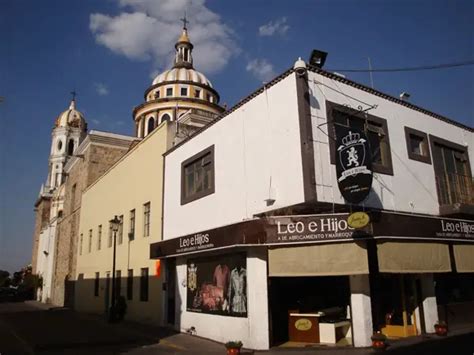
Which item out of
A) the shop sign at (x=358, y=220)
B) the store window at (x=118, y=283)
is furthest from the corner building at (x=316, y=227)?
the store window at (x=118, y=283)

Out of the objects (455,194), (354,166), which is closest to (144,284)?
(354,166)

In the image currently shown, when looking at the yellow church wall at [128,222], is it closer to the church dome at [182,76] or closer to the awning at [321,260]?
the awning at [321,260]

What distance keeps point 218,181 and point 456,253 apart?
25.5 ft

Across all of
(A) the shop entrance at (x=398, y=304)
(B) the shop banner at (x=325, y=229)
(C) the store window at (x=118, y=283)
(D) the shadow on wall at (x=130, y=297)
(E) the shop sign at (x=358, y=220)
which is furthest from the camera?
(C) the store window at (x=118, y=283)

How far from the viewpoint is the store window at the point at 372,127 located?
11.4 metres

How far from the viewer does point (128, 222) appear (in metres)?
20.2

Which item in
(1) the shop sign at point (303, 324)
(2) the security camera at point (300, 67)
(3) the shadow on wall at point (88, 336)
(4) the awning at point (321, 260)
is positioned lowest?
(3) the shadow on wall at point (88, 336)

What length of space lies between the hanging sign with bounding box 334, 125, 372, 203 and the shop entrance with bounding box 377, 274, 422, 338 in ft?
11.7

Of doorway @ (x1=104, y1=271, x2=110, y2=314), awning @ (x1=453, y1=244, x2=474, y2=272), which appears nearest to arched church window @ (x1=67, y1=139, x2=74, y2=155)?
doorway @ (x1=104, y1=271, x2=110, y2=314)

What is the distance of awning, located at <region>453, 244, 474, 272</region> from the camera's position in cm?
1225

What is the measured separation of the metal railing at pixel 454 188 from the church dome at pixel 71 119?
224ft

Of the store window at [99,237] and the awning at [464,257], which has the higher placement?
the store window at [99,237]

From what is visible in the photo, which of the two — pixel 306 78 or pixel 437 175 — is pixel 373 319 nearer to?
pixel 437 175

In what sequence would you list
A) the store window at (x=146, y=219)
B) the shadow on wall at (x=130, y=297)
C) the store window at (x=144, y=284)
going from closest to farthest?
1. the shadow on wall at (x=130, y=297)
2. the store window at (x=144, y=284)
3. the store window at (x=146, y=219)
